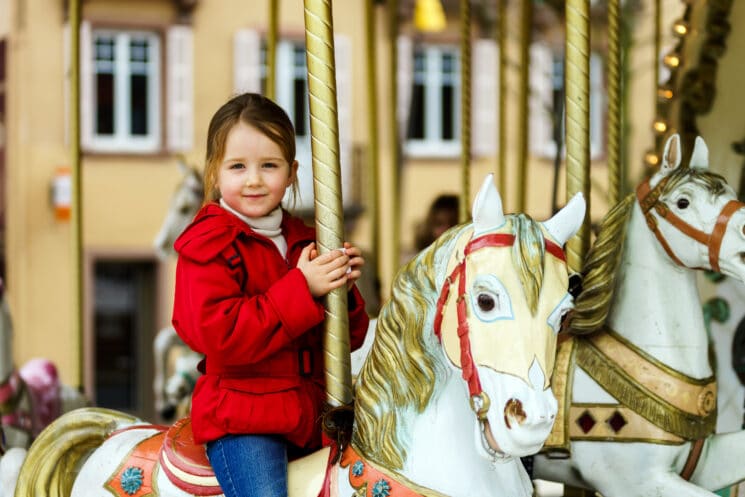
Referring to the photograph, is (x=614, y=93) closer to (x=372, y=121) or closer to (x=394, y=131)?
(x=372, y=121)

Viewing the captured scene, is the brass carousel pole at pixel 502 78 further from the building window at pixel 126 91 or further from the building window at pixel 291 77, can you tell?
the building window at pixel 126 91

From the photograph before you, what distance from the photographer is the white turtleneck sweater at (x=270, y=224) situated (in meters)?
2.79

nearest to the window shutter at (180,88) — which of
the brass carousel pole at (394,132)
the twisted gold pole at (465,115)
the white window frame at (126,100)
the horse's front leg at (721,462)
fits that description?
the white window frame at (126,100)

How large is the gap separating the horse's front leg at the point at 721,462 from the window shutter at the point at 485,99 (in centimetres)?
1264

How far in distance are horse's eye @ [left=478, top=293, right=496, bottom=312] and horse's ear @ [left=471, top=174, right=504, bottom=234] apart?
0.42 ft

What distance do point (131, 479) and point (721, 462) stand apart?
5.54 ft

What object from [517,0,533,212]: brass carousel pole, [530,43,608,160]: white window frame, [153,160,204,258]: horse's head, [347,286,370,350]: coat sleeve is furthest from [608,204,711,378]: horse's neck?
[530,43,608,160]: white window frame

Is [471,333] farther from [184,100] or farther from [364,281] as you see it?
[184,100]

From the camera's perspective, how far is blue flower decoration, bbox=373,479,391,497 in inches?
102

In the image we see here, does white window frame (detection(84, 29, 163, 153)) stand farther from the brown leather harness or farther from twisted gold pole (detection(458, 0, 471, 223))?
the brown leather harness

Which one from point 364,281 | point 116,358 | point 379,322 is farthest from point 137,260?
point 379,322

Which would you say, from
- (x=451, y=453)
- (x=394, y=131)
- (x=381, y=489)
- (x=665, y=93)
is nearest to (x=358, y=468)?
(x=381, y=489)

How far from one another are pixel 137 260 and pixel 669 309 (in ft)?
41.1

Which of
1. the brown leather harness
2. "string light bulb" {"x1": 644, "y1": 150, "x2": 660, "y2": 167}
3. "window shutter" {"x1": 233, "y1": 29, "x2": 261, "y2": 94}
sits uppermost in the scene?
"window shutter" {"x1": 233, "y1": 29, "x2": 261, "y2": 94}
